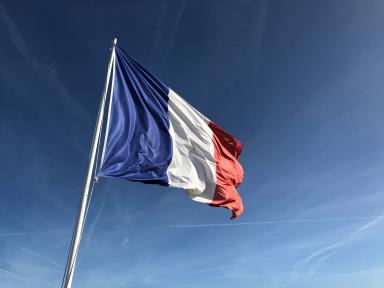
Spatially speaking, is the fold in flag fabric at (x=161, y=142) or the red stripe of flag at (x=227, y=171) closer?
the fold in flag fabric at (x=161, y=142)

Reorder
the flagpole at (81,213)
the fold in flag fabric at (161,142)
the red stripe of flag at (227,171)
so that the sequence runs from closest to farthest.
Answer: the flagpole at (81,213)
the fold in flag fabric at (161,142)
the red stripe of flag at (227,171)

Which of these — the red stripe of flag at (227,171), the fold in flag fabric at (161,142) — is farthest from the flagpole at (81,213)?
the red stripe of flag at (227,171)

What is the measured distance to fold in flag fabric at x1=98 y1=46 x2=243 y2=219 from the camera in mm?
12984

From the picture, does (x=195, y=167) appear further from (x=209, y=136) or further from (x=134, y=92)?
(x=134, y=92)

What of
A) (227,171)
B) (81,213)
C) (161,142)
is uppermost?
(227,171)

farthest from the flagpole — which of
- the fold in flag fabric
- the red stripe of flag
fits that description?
the red stripe of flag

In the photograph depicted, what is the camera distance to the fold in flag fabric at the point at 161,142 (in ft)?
42.6

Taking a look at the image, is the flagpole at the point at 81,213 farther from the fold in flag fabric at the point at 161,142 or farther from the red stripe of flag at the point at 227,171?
the red stripe of flag at the point at 227,171

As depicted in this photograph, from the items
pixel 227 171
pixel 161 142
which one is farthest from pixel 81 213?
pixel 227 171

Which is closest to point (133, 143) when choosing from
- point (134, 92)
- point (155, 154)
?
point (155, 154)

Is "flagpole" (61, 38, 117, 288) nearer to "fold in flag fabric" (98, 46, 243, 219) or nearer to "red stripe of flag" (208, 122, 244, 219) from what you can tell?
"fold in flag fabric" (98, 46, 243, 219)

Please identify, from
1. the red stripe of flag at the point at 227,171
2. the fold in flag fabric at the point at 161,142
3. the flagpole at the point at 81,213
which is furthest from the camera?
the red stripe of flag at the point at 227,171

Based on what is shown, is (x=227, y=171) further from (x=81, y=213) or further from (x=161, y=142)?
(x=81, y=213)

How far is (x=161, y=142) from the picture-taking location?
1480 centimetres
